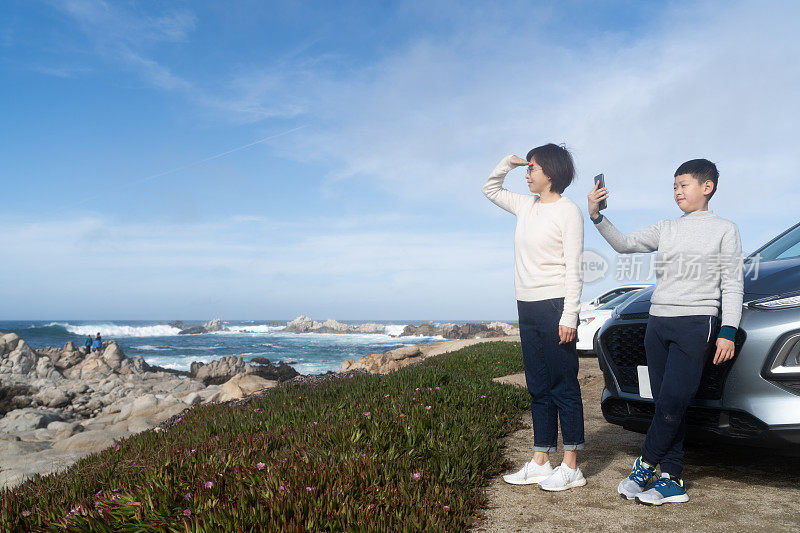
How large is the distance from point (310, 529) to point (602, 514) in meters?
1.66

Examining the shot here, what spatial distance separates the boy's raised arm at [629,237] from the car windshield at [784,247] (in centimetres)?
109

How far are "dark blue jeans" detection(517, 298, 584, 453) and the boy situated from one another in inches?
17.3

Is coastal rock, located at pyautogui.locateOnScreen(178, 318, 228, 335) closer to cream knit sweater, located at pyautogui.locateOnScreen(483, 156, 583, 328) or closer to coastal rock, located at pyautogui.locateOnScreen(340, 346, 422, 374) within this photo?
coastal rock, located at pyautogui.locateOnScreen(340, 346, 422, 374)

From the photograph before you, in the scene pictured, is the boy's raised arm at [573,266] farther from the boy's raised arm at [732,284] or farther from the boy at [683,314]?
the boy's raised arm at [732,284]

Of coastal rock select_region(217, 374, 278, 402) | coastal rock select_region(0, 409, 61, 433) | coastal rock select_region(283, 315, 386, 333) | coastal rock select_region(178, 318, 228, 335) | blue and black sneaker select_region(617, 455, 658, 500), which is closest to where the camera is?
blue and black sneaker select_region(617, 455, 658, 500)

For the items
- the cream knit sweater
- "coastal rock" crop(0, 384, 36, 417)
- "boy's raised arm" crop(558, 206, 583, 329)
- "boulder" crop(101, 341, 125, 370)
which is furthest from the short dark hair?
"boulder" crop(101, 341, 125, 370)

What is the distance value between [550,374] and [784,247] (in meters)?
2.22

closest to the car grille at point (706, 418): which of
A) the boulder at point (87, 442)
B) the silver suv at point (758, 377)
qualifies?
the silver suv at point (758, 377)

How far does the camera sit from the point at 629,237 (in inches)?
134

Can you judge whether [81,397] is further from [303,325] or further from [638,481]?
[303,325]

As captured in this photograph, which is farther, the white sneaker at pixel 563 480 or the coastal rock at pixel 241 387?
the coastal rock at pixel 241 387

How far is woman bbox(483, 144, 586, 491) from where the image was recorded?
3158 mm

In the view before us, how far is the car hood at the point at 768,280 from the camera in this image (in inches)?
116

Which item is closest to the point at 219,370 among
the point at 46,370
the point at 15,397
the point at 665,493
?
the point at 46,370
